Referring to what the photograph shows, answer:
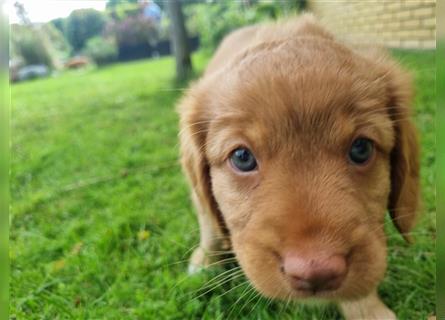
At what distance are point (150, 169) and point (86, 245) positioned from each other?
1.66 meters

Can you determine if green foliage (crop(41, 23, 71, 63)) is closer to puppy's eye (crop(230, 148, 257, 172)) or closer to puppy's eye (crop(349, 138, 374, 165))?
puppy's eye (crop(230, 148, 257, 172))

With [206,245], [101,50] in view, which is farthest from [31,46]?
[206,245]

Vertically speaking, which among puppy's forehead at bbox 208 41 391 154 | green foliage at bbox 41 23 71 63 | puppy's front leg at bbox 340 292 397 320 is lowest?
puppy's front leg at bbox 340 292 397 320

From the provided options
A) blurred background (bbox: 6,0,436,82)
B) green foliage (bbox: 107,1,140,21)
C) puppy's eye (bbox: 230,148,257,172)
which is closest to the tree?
blurred background (bbox: 6,0,436,82)

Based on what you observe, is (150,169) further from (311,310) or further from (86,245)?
(311,310)

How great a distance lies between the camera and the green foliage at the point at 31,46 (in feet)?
7.58

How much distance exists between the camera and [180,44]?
7980 millimetres

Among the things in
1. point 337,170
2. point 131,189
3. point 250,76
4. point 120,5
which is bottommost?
point 131,189

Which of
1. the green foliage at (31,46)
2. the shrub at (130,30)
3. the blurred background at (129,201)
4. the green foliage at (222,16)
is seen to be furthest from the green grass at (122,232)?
the green foliage at (222,16)

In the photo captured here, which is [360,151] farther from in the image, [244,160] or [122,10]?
[122,10]

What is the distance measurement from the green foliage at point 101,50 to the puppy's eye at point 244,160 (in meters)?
1.22

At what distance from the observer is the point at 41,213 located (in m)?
3.93

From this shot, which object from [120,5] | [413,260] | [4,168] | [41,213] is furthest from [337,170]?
[41,213]

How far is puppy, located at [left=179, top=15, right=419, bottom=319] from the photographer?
1.86 metres
